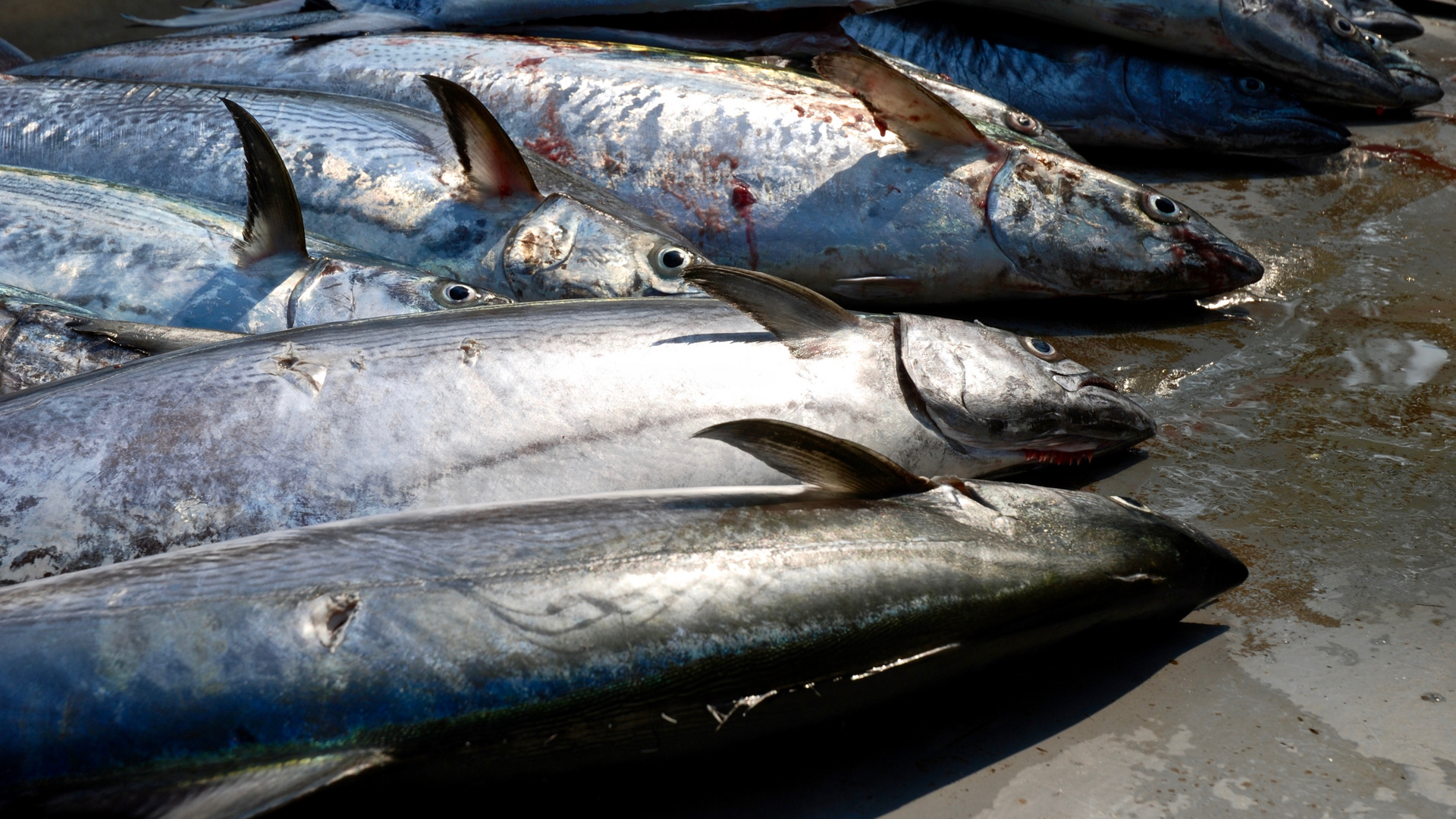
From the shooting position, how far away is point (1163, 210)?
3795 mm

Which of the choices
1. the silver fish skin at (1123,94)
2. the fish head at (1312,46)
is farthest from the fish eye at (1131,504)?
the fish head at (1312,46)

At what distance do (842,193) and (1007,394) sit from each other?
132cm

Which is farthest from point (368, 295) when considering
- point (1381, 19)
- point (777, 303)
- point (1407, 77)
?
point (1381, 19)

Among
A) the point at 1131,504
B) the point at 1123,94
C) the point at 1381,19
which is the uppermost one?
the point at 1381,19

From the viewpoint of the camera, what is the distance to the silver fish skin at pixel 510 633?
60.2 inches

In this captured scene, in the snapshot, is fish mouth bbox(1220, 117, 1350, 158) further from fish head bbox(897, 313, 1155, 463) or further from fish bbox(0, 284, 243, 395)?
fish bbox(0, 284, 243, 395)

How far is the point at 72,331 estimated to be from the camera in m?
2.50

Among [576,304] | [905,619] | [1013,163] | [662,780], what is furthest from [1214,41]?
[662,780]

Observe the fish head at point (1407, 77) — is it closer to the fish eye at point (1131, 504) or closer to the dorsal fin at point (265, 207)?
the fish eye at point (1131, 504)

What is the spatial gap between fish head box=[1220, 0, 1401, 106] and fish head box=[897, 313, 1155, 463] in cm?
315

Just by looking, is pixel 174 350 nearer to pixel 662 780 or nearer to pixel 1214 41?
pixel 662 780

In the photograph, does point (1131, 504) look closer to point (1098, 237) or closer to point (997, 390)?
point (997, 390)

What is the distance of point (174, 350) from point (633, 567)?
4.29 ft

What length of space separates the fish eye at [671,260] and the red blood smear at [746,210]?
0.60 metres
